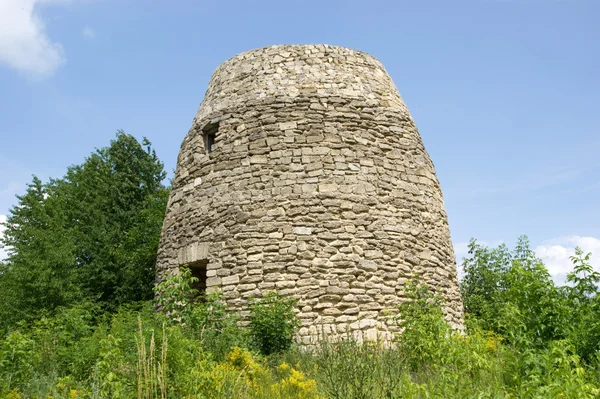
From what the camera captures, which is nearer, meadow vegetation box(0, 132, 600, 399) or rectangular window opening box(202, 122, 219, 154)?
meadow vegetation box(0, 132, 600, 399)

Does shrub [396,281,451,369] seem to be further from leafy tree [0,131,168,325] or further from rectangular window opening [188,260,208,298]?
leafy tree [0,131,168,325]

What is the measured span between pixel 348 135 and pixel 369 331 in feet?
10.9

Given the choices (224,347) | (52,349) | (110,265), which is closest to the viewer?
(224,347)

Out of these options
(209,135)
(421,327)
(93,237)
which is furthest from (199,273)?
A: (93,237)

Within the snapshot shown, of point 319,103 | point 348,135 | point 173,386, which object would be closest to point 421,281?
point 348,135

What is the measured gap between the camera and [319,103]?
910 centimetres

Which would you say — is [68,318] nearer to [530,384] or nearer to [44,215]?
[530,384]

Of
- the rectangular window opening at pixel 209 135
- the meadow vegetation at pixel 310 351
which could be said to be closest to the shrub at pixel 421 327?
the meadow vegetation at pixel 310 351

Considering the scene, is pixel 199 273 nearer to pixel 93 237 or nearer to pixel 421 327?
pixel 421 327

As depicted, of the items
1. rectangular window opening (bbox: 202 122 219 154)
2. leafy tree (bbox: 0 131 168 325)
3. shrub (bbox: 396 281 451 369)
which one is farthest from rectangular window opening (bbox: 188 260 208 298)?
leafy tree (bbox: 0 131 168 325)

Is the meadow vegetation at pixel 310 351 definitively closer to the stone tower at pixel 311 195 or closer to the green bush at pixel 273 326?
the green bush at pixel 273 326

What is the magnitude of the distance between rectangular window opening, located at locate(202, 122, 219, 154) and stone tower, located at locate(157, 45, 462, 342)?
0.03 metres

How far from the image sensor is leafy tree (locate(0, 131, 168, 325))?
15.8 m

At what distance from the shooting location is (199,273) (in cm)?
953
